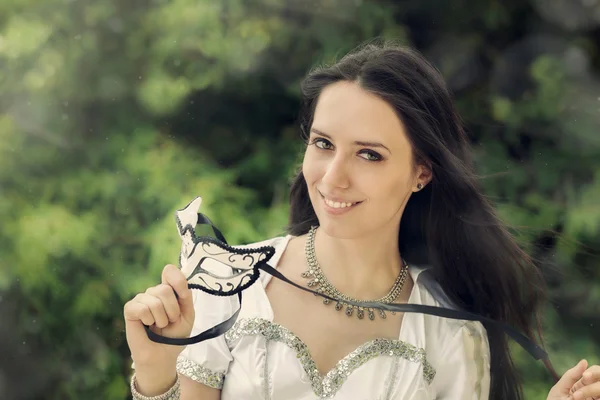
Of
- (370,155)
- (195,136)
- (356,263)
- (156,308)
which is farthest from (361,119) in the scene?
(195,136)

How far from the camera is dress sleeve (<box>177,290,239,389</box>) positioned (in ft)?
2.81

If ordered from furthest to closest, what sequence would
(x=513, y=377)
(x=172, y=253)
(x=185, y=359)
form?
(x=172, y=253) < (x=513, y=377) < (x=185, y=359)

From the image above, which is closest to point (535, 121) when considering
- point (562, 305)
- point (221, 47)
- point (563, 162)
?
point (563, 162)

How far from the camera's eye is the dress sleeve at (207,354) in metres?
0.85

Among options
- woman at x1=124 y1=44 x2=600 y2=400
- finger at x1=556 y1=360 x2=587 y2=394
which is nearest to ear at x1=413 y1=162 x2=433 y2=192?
woman at x1=124 y1=44 x2=600 y2=400

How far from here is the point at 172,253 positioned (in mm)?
1374

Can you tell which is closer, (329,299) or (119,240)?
(329,299)

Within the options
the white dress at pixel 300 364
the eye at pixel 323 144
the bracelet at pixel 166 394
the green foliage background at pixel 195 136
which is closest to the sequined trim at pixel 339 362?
the white dress at pixel 300 364

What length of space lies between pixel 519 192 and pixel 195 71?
0.70 metres

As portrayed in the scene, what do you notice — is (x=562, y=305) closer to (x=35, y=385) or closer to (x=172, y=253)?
(x=172, y=253)

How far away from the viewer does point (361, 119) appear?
813mm

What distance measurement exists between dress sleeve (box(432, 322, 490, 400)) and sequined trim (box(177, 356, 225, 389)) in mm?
263

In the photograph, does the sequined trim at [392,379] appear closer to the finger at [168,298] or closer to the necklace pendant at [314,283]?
the necklace pendant at [314,283]

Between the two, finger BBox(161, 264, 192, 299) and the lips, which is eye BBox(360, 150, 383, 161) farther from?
finger BBox(161, 264, 192, 299)
